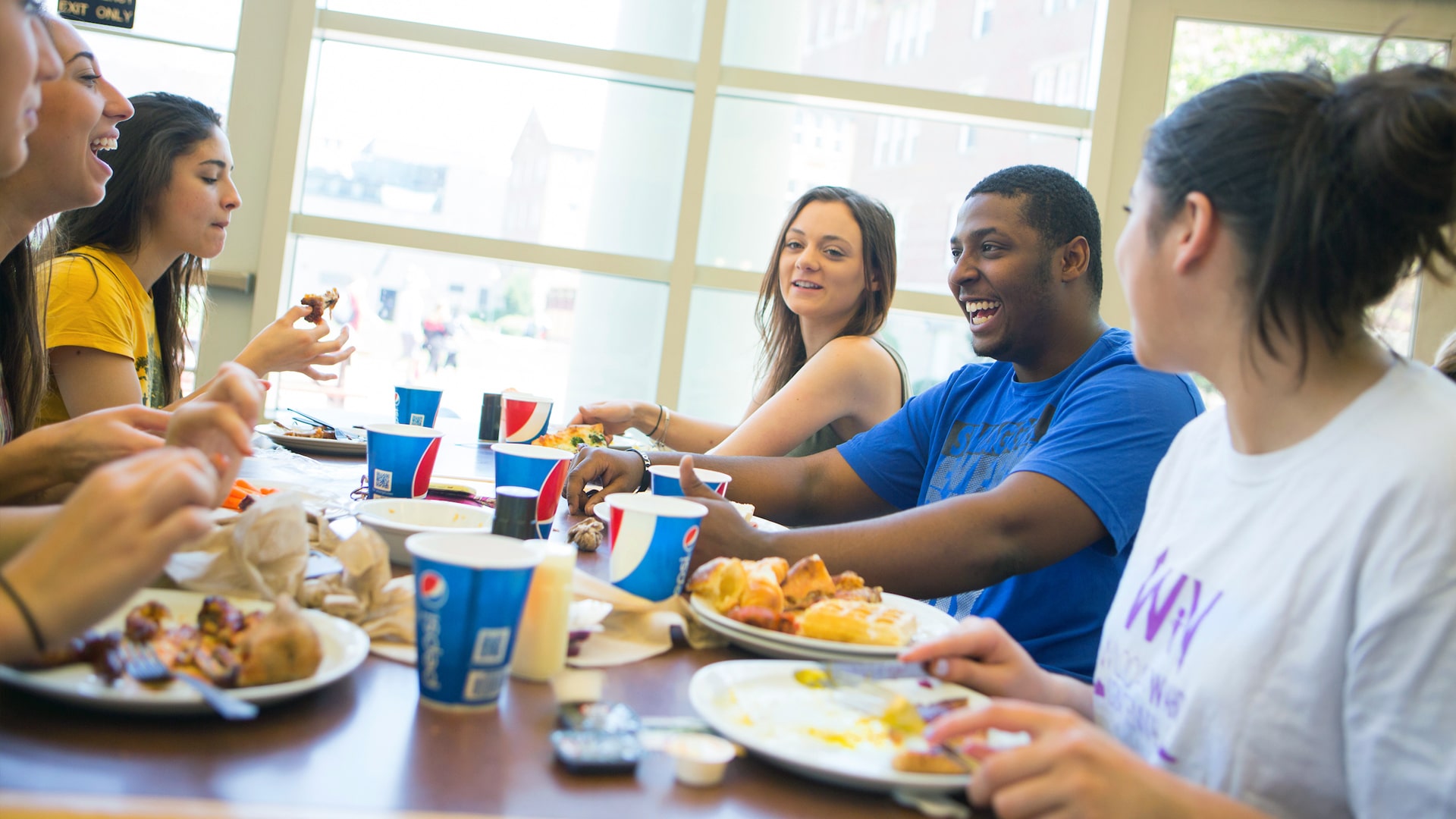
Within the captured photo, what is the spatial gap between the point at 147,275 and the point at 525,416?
1.00 metres

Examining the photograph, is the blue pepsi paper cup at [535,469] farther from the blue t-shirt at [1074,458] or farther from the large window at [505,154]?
the large window at [505,154]

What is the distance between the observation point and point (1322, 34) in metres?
3.82

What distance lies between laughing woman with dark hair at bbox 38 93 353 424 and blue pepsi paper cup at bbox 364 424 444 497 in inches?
27.2

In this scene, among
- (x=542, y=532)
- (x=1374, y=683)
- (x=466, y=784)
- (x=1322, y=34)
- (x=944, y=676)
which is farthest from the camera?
(x=1322, y=34)

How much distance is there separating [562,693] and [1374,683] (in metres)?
0.63

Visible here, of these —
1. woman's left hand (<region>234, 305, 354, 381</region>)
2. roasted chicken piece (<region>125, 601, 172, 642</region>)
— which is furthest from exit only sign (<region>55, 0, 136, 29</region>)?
roasted chicken piece (<region>125, 601, 172, 642</region>)

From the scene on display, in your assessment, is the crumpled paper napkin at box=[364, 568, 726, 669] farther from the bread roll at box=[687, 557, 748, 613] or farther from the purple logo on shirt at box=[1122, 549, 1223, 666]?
the purple logo on shirt at box=[1122, 549, 1223, 666]

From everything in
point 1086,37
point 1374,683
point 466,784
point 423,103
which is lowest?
point 466,784

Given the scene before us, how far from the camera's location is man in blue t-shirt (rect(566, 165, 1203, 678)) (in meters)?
1.32

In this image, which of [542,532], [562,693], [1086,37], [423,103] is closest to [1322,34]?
[1086,37]

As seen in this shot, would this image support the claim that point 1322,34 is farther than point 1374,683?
Yes

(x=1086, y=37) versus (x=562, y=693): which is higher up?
(x=1086, y=37)

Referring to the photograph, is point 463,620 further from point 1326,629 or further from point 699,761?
point 1326,629

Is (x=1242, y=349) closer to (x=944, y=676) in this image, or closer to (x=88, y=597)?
(x=944, y=676)
